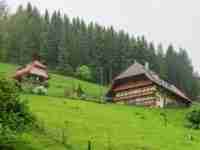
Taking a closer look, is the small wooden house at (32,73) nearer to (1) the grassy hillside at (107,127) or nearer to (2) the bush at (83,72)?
(2) the bush at (83,72)

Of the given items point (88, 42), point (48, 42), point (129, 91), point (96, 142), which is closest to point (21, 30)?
point (48, 42)

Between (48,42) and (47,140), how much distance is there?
9958cm

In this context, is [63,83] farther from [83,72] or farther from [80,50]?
[80,50]

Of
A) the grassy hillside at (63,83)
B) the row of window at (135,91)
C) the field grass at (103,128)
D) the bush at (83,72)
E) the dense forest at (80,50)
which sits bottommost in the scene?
the field grass at (103,128)

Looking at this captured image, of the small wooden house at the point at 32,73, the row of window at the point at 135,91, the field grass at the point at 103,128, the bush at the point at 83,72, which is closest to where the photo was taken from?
the field grass at the point at 103,128

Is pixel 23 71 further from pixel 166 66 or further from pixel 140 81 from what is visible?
pixel 166 66

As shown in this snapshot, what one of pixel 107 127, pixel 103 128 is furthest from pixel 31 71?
pixel 103 128

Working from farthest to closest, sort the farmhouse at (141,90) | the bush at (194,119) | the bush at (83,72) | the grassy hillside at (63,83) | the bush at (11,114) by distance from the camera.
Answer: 1. the bush at (83,72)
2. the grassy hillside at (63,83)
3. the farmhouse at (141,90)
4. the bush at (194,119)
5. the bush at (11,114)

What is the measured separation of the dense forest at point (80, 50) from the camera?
133000 millimetres

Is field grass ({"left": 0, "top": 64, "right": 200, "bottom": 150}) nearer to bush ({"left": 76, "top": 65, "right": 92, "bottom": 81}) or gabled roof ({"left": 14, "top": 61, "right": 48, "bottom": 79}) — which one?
gabled roof ({"left": 14, "top": 61, "right": 48, "bottom": 79})

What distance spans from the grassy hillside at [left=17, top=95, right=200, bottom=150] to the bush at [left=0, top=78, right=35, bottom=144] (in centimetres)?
269

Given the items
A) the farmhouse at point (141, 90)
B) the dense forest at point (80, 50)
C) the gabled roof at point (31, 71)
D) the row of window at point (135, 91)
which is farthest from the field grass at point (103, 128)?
the dense forest at point (80, 50)

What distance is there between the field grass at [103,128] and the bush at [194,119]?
108cm

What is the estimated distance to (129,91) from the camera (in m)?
90.5
